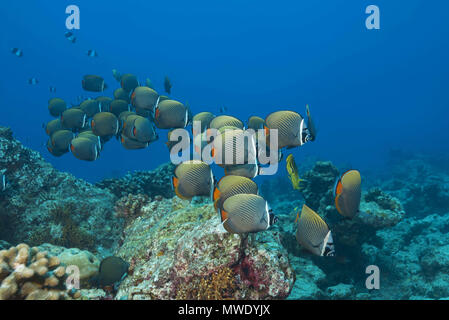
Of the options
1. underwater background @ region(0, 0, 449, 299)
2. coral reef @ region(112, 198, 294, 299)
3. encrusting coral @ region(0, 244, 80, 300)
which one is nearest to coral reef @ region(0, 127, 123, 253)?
underwater background @ region(0, 0, 449, 299)

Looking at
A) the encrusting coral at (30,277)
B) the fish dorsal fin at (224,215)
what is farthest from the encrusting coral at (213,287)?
the encrusting coral at (30,277)

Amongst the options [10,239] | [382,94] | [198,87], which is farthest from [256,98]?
[10,239]

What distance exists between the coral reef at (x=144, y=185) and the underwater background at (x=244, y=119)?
0.04 m

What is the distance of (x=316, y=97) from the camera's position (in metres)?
118

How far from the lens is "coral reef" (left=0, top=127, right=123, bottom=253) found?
18.7ft

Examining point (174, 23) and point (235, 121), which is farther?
point (174, 23)

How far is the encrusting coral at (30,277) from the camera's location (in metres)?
2.74

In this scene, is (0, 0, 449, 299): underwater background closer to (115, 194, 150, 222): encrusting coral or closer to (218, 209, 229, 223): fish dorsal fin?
(115, 194, 150, 222): encrusting coral

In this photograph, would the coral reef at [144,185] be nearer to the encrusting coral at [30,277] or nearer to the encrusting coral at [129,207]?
the encrusting coral at [129,207]

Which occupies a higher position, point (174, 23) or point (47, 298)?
point (174, 23)

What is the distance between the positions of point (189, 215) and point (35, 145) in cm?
10573

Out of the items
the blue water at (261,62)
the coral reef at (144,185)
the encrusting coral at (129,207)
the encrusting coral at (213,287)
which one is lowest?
the encrusting coral at (213,287)

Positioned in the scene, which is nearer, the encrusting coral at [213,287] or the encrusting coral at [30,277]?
the encrusting coral at [30,277]
